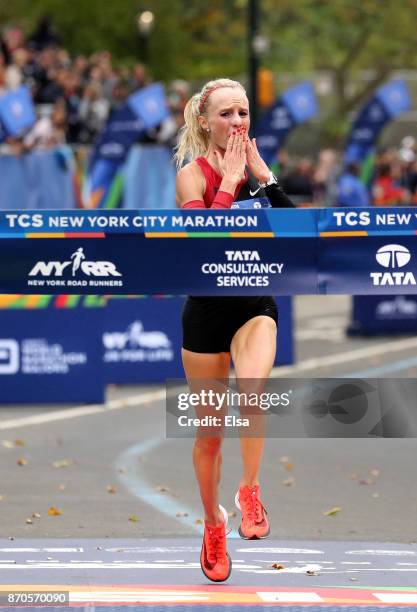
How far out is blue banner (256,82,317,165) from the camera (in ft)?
88.5

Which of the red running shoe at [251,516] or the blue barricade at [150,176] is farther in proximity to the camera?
the blue barricade at [150,176]

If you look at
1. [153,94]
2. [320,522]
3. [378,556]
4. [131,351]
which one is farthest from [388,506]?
[153,94]

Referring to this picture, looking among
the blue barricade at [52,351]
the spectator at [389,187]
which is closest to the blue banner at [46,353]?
the blue barricade at [52,351]

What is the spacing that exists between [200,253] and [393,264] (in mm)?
832

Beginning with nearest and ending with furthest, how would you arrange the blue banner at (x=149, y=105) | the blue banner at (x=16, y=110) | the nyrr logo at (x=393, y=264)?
1. the nyrr logo at (x=393, y=264)
2. the blue banner at (x=16, y=110)
3. the blue banner at (x=149, y=105)

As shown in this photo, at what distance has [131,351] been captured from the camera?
16141 mm

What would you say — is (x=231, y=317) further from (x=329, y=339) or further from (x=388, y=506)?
(x=329, y=339)

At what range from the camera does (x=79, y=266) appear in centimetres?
755

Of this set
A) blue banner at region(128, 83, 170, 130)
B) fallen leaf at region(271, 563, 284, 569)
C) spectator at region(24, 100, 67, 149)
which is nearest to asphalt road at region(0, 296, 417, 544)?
fallen leaf at region(271, 563, 284, 569)

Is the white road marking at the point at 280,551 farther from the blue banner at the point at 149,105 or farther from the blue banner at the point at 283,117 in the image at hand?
the blue banner at the point at 283,117

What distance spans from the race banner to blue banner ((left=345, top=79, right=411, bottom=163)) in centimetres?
2254

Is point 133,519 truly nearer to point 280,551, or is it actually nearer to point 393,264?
point 280,551

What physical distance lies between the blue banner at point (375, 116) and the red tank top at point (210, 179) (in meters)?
22.8

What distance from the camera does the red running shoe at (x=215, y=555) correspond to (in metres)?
7.46
